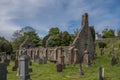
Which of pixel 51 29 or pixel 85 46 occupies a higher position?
pixel 51 29

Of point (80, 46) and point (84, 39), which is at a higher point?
point (84, 39)

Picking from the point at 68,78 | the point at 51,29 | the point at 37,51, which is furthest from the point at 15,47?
the point at 68,78

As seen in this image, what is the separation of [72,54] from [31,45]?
112 ft

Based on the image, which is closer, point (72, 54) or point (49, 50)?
point (72, 54)

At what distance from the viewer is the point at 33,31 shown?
366ft

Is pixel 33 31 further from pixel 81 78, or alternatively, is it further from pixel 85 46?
pixel 81 78

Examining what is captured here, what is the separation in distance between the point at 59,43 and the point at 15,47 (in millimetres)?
27011

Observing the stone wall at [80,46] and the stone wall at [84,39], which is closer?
the stone wall at [80,46]

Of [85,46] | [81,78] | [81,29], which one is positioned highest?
[81,29]

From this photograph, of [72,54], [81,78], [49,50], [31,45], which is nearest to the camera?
[81,78]

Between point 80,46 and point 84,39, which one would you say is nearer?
point 80,46

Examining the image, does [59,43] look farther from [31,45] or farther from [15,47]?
[15,47]

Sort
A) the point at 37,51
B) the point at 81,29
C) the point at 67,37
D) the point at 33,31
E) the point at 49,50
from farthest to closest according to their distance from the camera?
the point at 33,31 < the point at 67,37 < the point at 37,51 < the point at 49,50 < the point at 81,29

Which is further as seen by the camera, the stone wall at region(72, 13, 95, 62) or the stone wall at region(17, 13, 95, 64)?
the stone wall at region(72, 13, 95, 62)
